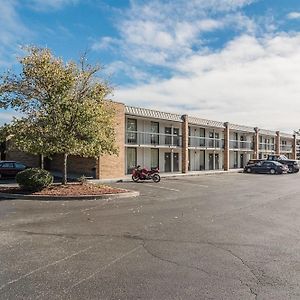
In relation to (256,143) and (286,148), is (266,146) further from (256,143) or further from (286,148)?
A: (286,148)

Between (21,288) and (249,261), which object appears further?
(249,261)

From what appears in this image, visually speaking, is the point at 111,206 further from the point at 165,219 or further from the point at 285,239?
the point at 285,239

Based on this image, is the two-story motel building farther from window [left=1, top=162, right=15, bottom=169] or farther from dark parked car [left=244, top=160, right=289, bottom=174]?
window [left=1, top=162, right=15, bottom=169]

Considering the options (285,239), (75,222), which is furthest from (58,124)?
(285,239)

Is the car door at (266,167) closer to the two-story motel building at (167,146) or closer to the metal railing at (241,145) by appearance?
the two-story motel building at (167,146)

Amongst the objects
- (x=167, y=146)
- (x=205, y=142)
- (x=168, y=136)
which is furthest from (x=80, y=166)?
(x=205, y=142)

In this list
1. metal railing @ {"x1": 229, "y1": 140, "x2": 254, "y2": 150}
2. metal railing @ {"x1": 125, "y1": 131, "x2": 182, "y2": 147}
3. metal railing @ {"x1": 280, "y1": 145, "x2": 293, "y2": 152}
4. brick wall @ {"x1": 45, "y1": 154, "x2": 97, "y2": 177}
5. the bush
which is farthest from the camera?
metal railing @ {"x1": 280, "y1": 145, "x2": 293, "y2": 152}

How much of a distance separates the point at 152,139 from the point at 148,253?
2653 cm

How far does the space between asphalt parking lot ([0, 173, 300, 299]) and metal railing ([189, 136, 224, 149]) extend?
84.3ft

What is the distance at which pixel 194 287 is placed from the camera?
510cm

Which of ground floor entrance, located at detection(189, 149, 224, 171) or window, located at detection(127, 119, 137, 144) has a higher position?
window, located at detection(127, 119, 137, 144)

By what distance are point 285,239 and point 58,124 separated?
39.7 ft

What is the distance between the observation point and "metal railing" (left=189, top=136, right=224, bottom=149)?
1506 inches

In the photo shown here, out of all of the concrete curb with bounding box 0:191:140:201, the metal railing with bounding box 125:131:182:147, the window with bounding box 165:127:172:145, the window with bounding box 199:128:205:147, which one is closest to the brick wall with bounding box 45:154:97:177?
the metal railing with bounding box 125:131:182:147
